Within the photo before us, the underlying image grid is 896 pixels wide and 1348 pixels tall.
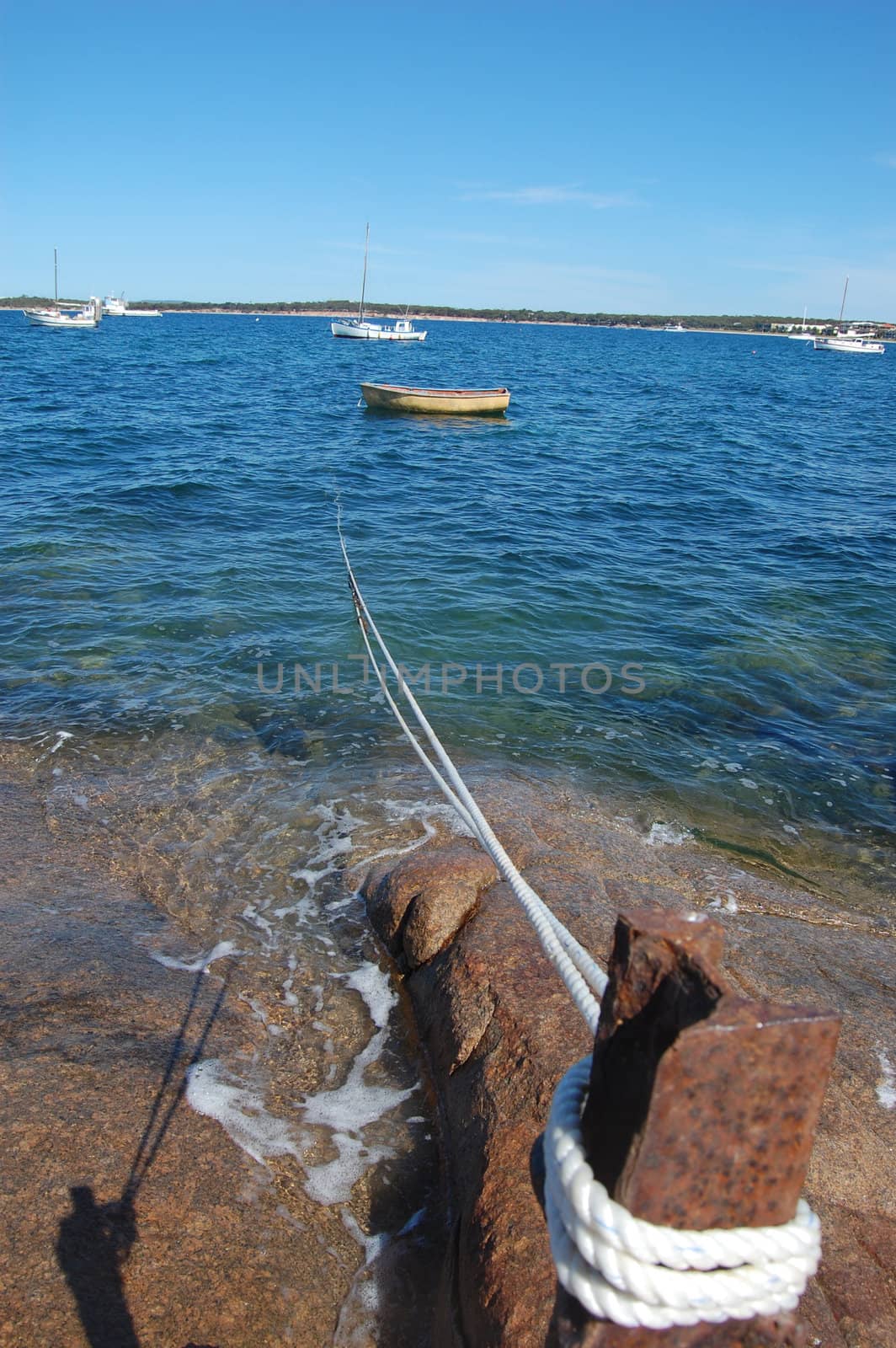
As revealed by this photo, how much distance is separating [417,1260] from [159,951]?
92.9 inches

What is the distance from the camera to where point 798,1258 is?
1.14 m

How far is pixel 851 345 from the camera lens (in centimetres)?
11531

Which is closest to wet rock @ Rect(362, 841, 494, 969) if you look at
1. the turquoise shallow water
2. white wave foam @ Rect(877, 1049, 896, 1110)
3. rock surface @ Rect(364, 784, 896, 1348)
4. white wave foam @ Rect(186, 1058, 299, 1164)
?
rock surface @ Rect(364, 784, 896, 1348)

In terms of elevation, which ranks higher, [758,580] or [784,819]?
[758,580]

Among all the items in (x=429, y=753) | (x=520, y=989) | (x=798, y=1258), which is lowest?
(x=429, y=753)

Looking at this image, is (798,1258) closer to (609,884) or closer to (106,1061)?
(106,1061)

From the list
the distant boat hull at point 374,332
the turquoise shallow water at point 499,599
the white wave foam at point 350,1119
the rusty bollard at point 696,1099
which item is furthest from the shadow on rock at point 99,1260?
the distant boat hull at point 374,332

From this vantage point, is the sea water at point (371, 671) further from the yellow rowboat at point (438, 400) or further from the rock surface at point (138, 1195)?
the yellow rowboat at point (438, 400)

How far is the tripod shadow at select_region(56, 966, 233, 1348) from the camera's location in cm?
262

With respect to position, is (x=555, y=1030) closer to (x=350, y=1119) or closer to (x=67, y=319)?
(x=350, y=1119)

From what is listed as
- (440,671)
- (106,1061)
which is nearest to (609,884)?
(106,1061)

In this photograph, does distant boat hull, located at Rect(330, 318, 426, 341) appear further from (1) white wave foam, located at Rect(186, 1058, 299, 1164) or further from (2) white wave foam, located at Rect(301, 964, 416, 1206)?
(1) white wave foam, located at Rect(186, 1058, 299, 1164)

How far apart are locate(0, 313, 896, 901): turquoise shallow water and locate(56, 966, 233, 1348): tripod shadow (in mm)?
4462

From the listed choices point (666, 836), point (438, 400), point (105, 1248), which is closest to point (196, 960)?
point (105, 1248)
